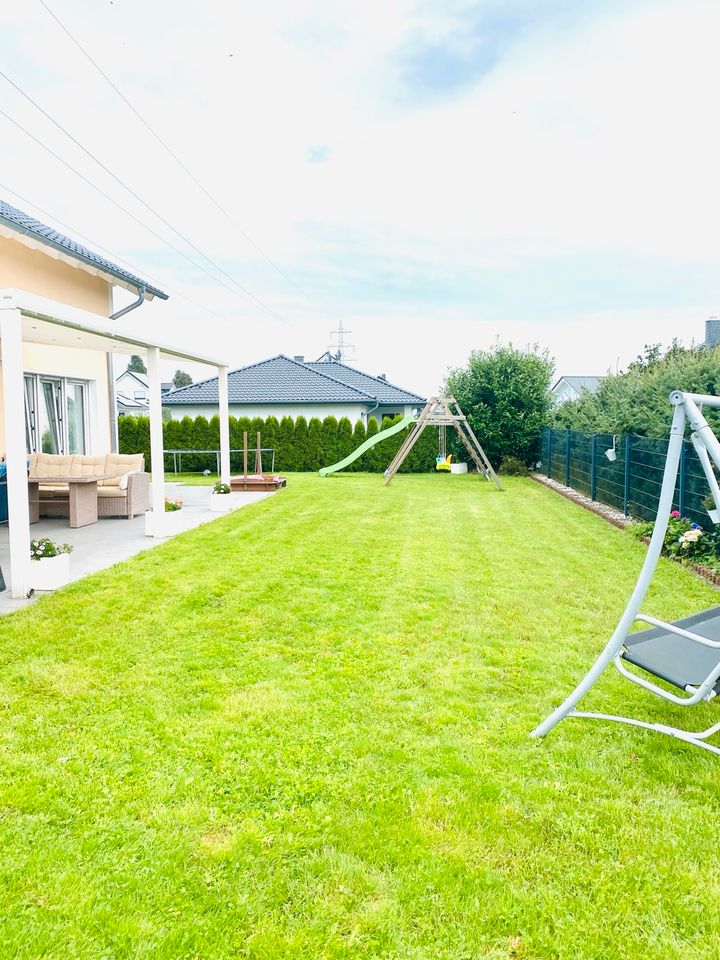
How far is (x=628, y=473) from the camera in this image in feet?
34.2

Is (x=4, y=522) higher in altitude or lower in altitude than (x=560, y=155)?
lower

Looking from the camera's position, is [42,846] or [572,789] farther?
[572,789]

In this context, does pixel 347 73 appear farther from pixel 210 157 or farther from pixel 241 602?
pixel 241 602

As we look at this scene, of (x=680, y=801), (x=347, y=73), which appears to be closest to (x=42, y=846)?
(x=680, y=801)

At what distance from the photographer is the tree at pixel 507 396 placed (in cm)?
1906

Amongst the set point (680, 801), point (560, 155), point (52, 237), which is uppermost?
point (560, 155)

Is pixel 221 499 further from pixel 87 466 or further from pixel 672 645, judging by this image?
pixel 672 645

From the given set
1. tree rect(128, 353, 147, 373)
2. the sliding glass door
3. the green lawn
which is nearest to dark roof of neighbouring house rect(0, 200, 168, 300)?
the sliding glass door

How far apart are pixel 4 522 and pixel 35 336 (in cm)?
279

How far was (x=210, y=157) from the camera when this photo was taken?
58.1ft

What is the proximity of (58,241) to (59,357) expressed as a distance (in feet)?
7.29

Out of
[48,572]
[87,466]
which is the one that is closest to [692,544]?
[48,572]

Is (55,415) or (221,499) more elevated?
(55,415)

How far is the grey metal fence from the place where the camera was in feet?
26.7
